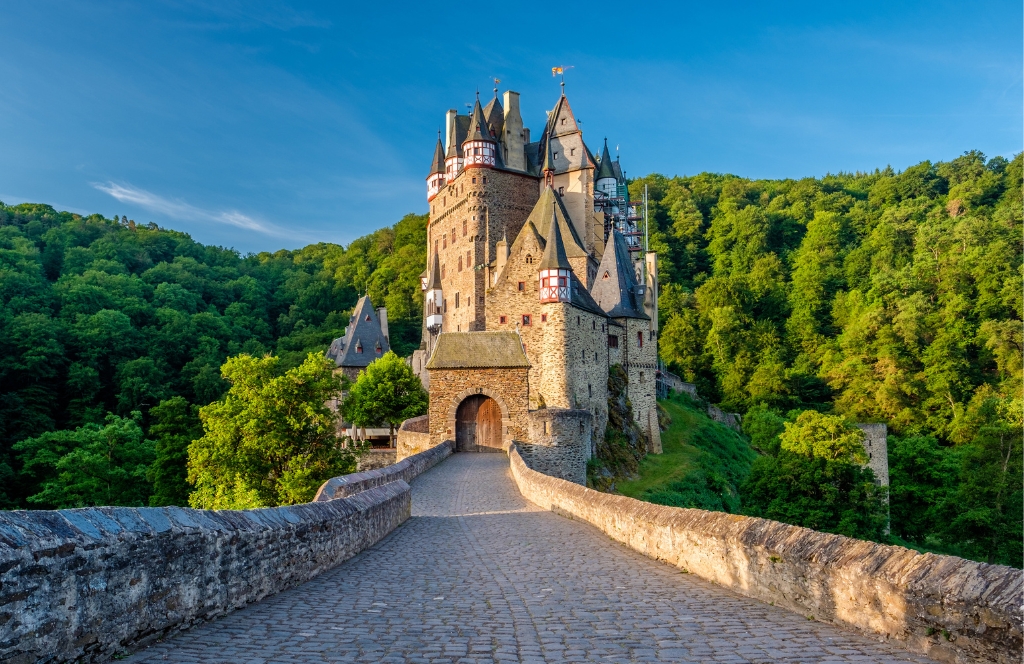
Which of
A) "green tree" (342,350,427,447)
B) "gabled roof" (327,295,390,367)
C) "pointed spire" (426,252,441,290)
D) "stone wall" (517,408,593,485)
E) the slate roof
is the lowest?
"stone wall" (517,408,593,485)

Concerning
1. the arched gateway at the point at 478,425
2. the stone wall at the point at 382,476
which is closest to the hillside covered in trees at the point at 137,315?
the arched gateway at the point at 478,425

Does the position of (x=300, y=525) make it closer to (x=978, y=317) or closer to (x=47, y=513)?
(x=47, y=513)

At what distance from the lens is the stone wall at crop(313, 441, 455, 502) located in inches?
486

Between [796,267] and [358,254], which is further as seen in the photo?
[358,254]

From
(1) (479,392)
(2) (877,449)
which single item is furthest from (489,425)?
(2) (877,449)

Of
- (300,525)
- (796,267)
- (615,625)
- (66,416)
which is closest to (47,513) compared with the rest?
(300,525)

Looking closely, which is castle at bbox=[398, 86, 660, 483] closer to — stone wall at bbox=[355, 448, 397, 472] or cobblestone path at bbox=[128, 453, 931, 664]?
stone wall at bbox=[355, 448, 397, 472]

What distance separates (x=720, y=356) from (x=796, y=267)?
48.2ft

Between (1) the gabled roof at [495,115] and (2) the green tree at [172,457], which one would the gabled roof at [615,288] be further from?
(2) the green tree at [172,457]

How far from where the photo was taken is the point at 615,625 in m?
6.05

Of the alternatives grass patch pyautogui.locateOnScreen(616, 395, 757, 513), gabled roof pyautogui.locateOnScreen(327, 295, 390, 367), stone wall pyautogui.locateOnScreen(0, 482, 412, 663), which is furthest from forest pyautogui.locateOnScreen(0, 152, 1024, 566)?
stone wall pyautogui.locateOnScreen(0, 482, 412, 663)

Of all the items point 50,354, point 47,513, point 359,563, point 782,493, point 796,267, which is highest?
point 796,267

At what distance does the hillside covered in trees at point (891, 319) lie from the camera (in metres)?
43.9

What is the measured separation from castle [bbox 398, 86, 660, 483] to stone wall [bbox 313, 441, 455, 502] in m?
2.93
